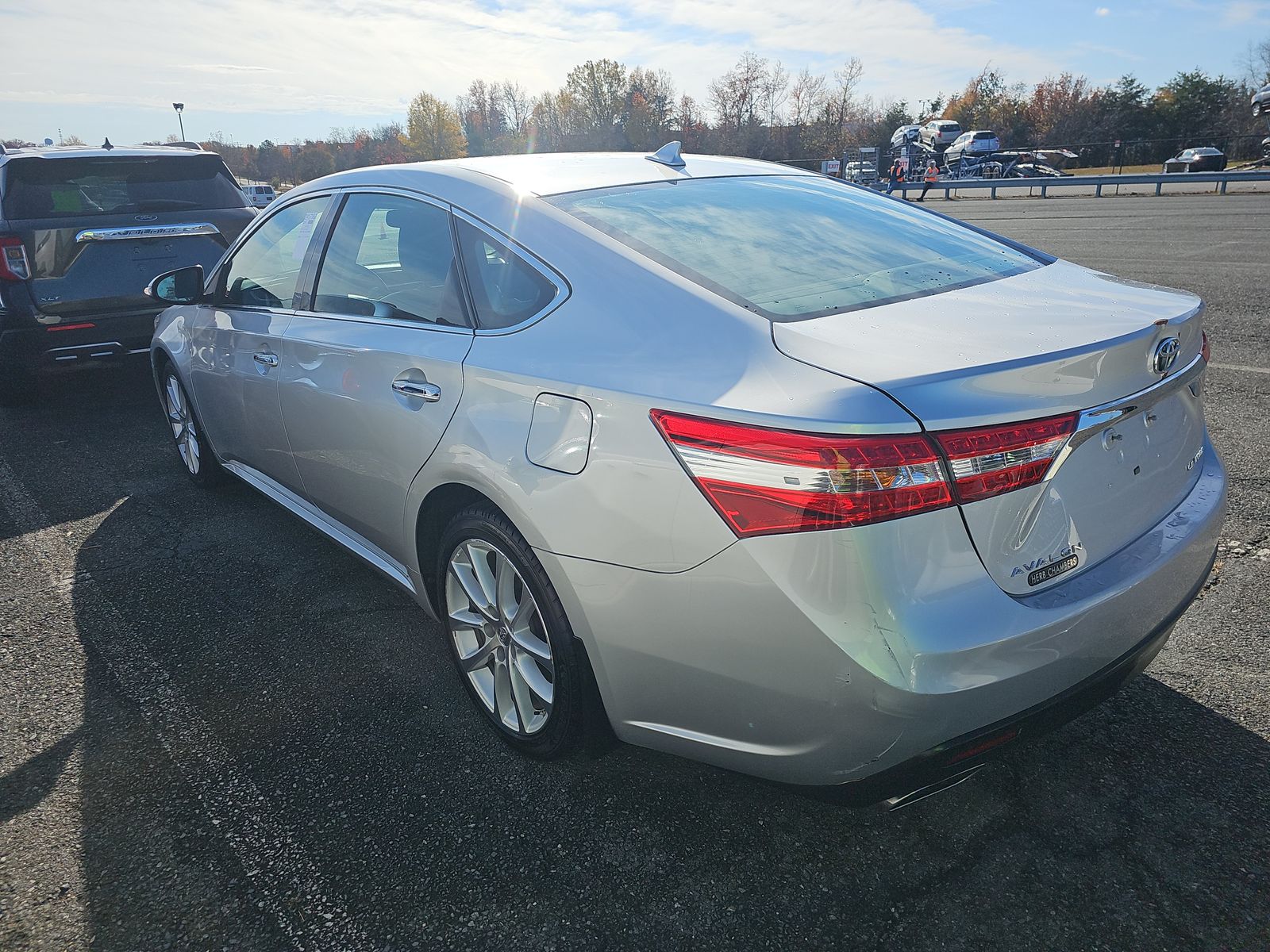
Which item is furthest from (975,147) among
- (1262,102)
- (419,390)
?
(419,390)

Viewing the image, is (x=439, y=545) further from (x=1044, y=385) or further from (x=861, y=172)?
(x=861, y=172)

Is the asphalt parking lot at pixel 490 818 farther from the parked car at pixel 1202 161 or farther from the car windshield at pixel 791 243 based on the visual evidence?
the parked car at pixel 1202 161

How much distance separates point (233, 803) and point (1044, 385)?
7.68 ft

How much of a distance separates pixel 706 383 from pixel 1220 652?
7.04ft

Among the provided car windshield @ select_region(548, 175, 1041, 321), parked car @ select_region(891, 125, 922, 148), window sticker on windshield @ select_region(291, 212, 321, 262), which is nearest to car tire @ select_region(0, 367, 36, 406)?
window sticker on windshield @ select_region(291, 212, 321, 262)

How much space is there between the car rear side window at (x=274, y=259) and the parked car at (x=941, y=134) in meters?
53.9

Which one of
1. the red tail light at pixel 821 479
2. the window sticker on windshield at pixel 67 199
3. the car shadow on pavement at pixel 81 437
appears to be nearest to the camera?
the red tail light at pixel 821 479

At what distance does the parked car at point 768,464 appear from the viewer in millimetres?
1709

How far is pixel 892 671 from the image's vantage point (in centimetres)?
170

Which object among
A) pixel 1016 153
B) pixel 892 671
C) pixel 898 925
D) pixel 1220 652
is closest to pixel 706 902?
pixel 898 925

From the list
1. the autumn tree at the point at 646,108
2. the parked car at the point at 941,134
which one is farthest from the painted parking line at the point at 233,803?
the autumn tree at the point at 646,108

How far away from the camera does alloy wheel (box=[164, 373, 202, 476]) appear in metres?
4.89

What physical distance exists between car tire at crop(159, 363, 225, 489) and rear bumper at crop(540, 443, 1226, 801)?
3.45 m

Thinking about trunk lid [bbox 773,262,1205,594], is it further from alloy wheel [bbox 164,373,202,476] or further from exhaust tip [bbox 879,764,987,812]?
alloy wheel [bbox 164,373,202,476]
